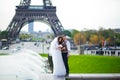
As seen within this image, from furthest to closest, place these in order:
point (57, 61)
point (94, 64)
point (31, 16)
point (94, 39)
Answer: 1. point (31, 16)
2. point (94, 39)
3. point (94, 64)
4. point (57, 61)

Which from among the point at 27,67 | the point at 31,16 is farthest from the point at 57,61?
the point at 31,16

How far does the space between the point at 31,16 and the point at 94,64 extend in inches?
65.4

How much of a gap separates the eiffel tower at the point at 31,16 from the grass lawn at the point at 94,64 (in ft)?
1.77

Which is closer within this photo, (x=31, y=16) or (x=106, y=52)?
(x=106, y=52)

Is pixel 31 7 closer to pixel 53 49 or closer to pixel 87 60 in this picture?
pixel 87 60

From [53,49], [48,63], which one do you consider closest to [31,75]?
[53,49]

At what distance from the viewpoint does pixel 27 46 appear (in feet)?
15.9

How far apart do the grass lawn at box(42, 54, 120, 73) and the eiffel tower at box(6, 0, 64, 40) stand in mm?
540

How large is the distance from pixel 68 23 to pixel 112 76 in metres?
1.44

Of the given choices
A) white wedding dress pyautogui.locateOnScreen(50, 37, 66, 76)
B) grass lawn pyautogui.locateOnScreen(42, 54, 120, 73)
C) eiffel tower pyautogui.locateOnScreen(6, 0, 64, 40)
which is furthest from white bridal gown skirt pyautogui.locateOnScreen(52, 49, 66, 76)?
eiffel tower pyautogui.locateOnScreen(6, 0, 64, 40)

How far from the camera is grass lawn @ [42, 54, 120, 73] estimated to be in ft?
14.8

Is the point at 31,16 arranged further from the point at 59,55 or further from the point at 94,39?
the point at 59,55

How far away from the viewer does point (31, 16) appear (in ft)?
18.8

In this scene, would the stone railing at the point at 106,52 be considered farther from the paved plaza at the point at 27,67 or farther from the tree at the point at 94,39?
the paved plaza at the point at 27,67
